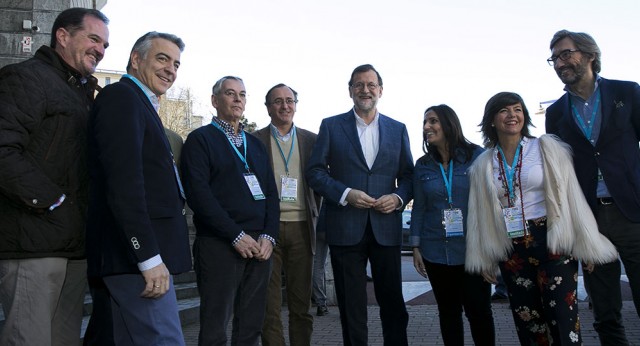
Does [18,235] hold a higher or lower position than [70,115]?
lower

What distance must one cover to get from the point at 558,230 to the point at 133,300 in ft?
8.24

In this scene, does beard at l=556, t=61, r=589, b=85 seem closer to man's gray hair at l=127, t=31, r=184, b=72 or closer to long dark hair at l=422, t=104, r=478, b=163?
long dark hair at l=422, t=104, r=478, b=163

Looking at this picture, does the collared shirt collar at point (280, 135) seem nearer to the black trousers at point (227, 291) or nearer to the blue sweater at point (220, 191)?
the blue sweater at point (220, 191)

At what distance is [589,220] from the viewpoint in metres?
3.69

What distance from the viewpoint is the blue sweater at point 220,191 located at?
374cm

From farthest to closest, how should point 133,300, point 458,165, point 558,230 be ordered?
point 458,165 < point 558,230 < point 133,300

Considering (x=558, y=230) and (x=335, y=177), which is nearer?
(x=558, y=230)

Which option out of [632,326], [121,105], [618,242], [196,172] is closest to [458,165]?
[618,242]

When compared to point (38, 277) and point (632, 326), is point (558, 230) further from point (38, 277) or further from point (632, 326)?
point (632, 326)

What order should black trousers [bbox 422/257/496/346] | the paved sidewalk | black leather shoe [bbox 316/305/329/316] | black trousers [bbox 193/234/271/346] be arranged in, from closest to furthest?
1. black trousers [bbox 193/234/271/346]
2. black trousers [bbox 422/257/496/346]
3. the paved sidewalk
4. black leather shoe [bbox 316/305/329/316]

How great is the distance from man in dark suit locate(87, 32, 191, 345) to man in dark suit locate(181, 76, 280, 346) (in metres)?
0.93

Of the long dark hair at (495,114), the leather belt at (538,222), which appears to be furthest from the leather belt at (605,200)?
the long dark hair at (495,114)

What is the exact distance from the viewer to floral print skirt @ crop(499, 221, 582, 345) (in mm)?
3625

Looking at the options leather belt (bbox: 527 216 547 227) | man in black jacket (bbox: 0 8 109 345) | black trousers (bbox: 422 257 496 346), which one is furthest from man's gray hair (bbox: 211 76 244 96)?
leather belt (bbox: 527 216 547 227)
